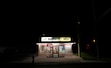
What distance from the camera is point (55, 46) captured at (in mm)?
→ 29422

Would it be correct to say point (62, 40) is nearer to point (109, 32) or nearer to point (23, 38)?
point (109, 32)

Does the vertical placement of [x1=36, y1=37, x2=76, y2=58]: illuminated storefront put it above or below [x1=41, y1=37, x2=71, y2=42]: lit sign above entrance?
below

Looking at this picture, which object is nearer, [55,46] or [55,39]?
[55,39]

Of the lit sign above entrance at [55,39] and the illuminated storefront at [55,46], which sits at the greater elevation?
the lit sign above entrance at [55,39]

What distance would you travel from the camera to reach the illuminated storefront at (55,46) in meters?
28.9

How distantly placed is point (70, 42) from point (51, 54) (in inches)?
139

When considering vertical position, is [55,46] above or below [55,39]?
below

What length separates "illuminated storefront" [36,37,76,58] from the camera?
28.9 m

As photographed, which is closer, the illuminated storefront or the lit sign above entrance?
the lit sign above entrance

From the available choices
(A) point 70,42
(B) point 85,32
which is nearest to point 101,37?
(B) point 85,32

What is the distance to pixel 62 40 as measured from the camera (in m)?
29.0

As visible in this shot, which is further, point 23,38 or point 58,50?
point 23,38

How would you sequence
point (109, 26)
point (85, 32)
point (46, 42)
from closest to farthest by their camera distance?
1. point (46, 42)
2. point (109, 26)
3. point (85, 32)

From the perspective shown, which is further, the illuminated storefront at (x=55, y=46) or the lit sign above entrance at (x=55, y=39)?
the illuminated storefront at (x=55, y=46)
